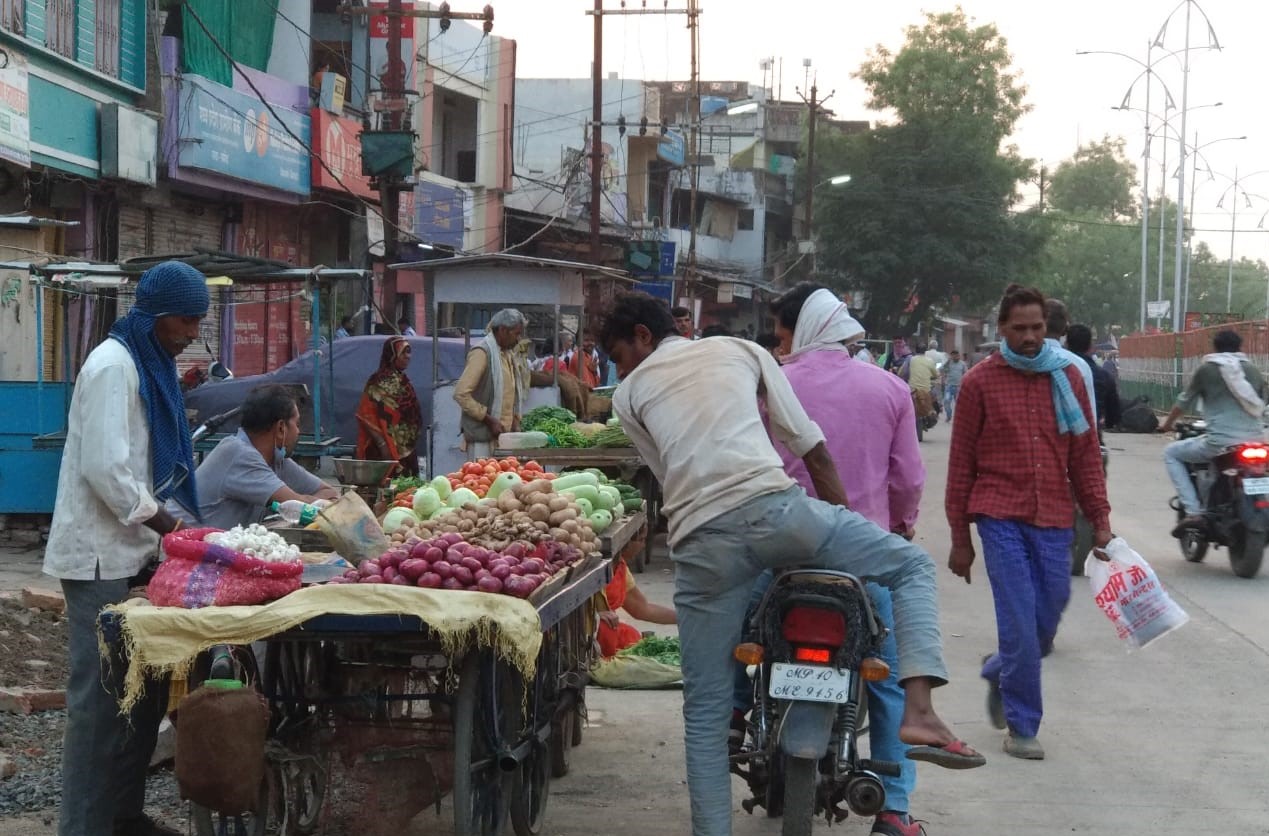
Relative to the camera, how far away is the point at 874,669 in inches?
184

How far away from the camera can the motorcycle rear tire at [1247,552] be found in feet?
37.9

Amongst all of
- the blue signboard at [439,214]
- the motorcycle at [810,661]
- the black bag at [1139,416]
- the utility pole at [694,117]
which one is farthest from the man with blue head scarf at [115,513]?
the utility pole at [694,117]

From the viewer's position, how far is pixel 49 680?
7.69 meters

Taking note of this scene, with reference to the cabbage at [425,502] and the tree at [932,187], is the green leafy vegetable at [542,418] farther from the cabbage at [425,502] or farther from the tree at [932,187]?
the tree at [932,187]

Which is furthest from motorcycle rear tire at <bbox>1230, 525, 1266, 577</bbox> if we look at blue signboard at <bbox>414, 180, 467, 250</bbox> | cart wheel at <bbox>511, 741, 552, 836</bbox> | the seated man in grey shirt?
blue signboard at <bbox>414, 180, 467, 250</bbox>

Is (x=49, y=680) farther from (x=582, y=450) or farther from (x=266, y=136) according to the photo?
(x=266, y=136)

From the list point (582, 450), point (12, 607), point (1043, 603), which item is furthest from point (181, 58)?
point (1043, 603)

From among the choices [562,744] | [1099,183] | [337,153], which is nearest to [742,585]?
[562,744]

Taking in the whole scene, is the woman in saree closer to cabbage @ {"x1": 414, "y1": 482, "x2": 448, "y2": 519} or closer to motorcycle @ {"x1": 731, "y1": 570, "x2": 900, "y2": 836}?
cabbage @ {"x1": 414, "y1": 482, "x2": 448, "y2": 519}

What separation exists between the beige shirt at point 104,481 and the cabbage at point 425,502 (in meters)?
1.96

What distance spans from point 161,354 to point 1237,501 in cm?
895

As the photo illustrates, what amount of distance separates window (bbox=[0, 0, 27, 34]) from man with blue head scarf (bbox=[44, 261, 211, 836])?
12519mm

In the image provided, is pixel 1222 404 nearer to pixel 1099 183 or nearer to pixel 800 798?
pixel 800 798

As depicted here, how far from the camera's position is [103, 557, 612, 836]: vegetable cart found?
4.62 metres
